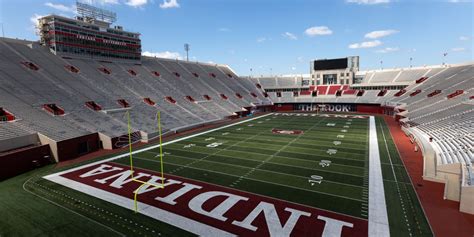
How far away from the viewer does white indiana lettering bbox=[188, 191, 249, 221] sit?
1217cm

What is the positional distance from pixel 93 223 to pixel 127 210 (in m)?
1.57

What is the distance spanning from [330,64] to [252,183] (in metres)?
59.9

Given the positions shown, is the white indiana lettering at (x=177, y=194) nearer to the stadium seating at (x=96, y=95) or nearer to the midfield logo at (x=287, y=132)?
the stadium seating at (x=96, y=95)

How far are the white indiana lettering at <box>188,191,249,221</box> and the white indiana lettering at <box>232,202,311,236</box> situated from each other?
3.49ft

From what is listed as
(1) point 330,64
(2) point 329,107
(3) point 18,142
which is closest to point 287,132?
(3) point 18,142

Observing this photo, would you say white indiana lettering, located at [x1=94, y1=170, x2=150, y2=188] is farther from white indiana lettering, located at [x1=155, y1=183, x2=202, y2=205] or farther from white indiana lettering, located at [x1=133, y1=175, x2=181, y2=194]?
white indiana lettering, located at [x1=155, y1=183, x2=202, y2=205]

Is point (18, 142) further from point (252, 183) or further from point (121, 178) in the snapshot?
point (252, 183)

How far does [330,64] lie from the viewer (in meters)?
67.4

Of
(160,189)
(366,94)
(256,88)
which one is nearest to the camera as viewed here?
(160,189)

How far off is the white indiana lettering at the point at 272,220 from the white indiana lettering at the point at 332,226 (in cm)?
92

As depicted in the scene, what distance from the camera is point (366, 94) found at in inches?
2362

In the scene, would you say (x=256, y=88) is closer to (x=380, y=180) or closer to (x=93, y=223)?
(x=380, y=180)

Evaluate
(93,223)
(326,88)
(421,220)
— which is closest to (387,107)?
(326,88)

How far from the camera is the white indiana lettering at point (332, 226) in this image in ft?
34.3
